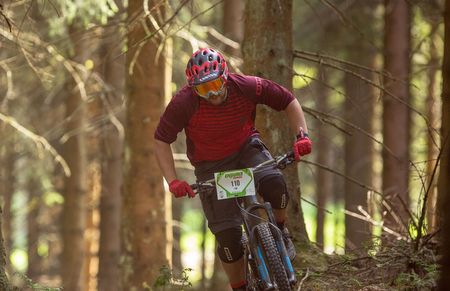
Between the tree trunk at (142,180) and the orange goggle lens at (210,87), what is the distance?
162 inches

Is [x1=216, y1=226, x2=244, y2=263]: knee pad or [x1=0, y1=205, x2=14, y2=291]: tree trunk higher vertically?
[x1=216, y1=226, x2=244, y2=263]: knee pad

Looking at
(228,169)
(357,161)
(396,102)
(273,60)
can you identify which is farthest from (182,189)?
(357,161)

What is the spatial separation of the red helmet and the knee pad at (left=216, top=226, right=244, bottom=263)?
1.23 m

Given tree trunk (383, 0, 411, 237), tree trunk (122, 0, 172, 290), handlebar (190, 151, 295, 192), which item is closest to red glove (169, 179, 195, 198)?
handlebar (190, 151, 295, 192)

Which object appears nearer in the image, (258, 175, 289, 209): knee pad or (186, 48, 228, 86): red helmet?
(186, 48, 228, 86): red helmet

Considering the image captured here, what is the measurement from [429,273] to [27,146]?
1223cm

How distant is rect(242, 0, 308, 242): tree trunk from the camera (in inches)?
293

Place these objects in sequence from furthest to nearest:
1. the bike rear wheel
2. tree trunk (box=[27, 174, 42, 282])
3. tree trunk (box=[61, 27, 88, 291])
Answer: tree trunk (box=[27, 174, 42, 282]), tree trunk (box=[61, 27, 88, 291]), the bike rear wheel

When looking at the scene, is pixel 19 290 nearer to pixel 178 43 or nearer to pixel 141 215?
pixel 141 215

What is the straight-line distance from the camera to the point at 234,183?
580 centimetres

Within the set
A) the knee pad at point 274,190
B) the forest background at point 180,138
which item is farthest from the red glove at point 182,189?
the forest background at point 180,138

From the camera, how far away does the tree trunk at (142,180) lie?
9.77 metres

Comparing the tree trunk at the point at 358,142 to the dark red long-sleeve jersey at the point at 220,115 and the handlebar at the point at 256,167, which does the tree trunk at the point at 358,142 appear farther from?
the handlebar at the point at 256,167

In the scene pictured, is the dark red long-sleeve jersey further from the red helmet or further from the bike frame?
the bike frame
